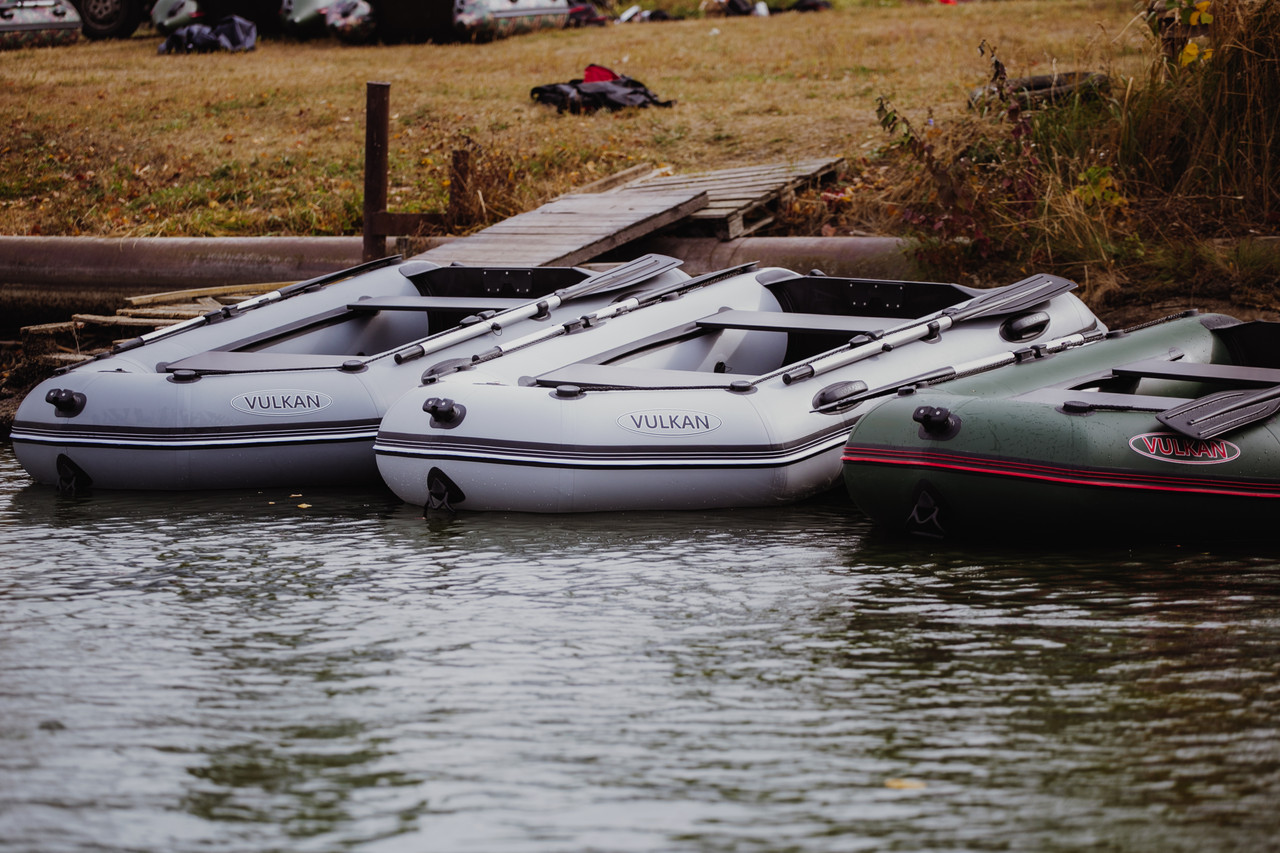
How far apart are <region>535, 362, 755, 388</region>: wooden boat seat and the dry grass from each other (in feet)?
14.6

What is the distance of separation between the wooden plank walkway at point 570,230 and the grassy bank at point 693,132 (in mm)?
1025

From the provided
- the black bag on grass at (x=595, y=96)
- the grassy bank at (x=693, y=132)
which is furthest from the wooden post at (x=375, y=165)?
the black bag on grass at (x=595, y=96)

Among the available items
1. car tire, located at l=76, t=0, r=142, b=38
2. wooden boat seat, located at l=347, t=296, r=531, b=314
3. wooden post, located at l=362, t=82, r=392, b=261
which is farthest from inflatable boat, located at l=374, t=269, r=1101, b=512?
car tire, located at l=76, t=0, r=142, b=38

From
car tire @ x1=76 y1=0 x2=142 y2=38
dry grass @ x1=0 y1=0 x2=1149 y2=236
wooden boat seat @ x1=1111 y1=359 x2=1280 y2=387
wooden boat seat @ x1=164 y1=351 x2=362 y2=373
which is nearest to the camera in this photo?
wooden boat seat @ x1=1111 y1=359 x2=1280 y2=387

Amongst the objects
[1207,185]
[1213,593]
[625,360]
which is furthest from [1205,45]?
[1213,593]

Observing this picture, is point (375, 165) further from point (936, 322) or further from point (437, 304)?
point (936, 322)

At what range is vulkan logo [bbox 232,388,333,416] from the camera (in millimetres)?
6395

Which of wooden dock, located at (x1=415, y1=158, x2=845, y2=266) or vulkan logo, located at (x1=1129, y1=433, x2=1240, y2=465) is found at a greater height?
wooden dock, located at (x1=415, y1=158, x2=845, y2=266)

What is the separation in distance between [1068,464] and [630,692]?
6.64 ft

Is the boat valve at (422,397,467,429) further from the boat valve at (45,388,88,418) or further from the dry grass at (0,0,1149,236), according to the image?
the dry grass at (0,0,1149,236)

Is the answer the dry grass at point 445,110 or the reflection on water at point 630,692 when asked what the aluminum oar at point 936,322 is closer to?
the reflection on water at point 630,692

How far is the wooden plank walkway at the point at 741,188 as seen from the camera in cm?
988

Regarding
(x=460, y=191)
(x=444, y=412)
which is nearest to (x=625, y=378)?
(x=444, y=412)

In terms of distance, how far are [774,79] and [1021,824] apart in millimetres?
13604
